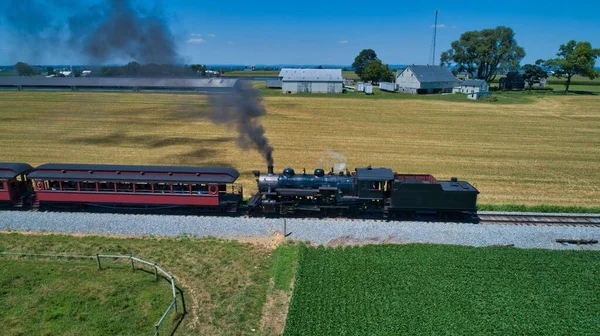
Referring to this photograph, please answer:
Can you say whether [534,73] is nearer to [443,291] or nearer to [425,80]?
[425,80]

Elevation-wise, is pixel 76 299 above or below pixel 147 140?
below

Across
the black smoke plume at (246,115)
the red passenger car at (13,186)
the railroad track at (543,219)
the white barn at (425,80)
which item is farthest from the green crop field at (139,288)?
the white barn at (425,80)

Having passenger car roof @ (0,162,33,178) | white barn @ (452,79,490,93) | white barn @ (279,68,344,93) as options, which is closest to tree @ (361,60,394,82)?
white barn @ (279,68,344,93)

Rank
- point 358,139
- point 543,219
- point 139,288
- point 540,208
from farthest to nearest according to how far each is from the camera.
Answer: point 358,139 < point 540,208 < point 543,219 < point 139,288

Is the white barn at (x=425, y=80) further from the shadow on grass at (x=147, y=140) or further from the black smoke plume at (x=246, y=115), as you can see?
the black smoke plume at (x=246, y=115)

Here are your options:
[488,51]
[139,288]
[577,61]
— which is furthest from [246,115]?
[488,51]

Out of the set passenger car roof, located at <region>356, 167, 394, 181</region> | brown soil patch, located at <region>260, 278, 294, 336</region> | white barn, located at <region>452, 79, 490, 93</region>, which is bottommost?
brown soil patch, located at <region>260, 278, 294, 336</region>

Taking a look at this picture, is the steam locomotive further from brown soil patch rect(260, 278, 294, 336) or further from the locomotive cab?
brown soil patch rect(260, 278, 294, 336)
